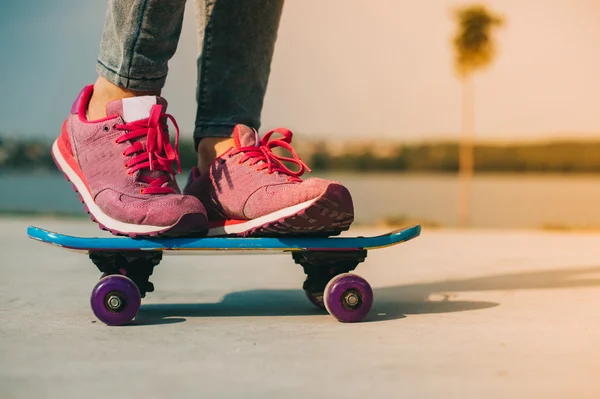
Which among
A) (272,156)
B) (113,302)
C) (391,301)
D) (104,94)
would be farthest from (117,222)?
(391,301)

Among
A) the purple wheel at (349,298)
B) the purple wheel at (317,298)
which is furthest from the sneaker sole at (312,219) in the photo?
the purple wheel at (317,298)

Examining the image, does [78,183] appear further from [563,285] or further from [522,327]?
[563,285]

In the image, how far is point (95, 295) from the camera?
1.78 meters

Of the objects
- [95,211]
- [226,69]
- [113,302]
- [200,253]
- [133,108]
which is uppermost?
[226,69]

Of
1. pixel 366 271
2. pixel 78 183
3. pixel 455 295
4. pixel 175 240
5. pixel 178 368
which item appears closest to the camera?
pixel 178 368

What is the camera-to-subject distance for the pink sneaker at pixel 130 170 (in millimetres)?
1764

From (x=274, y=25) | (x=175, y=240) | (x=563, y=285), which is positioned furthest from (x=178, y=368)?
(x=563, y=285)

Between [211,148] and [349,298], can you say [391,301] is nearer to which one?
[349,298]

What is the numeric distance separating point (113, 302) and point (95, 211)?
0.24 metres

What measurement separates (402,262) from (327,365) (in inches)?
82.6

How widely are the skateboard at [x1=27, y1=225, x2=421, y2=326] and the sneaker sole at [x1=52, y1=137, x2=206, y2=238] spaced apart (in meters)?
0.03

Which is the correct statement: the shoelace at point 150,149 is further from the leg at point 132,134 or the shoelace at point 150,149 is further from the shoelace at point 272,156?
the shoelace at point 272,156

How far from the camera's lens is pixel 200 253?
6.12 feet

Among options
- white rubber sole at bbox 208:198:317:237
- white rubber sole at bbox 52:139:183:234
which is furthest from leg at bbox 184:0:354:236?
white rubber sole at bbox 52:139:183:234
